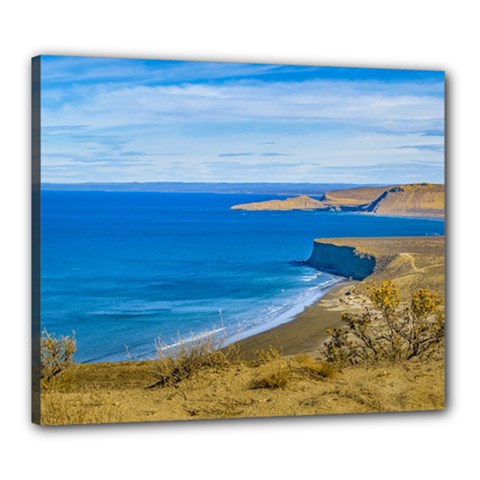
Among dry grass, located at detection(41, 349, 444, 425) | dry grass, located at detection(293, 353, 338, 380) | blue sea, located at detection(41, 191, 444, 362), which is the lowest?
dry grass, located at detection(41, 349, 444, 425)

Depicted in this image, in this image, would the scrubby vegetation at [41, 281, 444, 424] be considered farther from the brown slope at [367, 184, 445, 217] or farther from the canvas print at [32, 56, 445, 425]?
the brown slope at [367, 184, 445, 217]

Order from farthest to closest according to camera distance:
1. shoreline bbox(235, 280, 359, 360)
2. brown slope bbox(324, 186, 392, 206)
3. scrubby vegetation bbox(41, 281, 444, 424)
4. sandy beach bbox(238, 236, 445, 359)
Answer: brown slope bbox(324, 186, 392, 206)
sandy beach bbox(238, 236, 445, 359)
shoreline bbox(235, 280, 359, 360)
scrubby vegetation bbox(41, 281, 444, 424)

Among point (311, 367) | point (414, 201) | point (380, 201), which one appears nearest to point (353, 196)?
point (380, 201)

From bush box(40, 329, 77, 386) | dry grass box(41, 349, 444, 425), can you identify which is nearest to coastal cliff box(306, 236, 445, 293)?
dry grass box(41, 349, 444, 425)

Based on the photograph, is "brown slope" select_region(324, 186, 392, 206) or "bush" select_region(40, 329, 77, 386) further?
Answer: "brown slope" select_region(324, 186, 392, 206)
